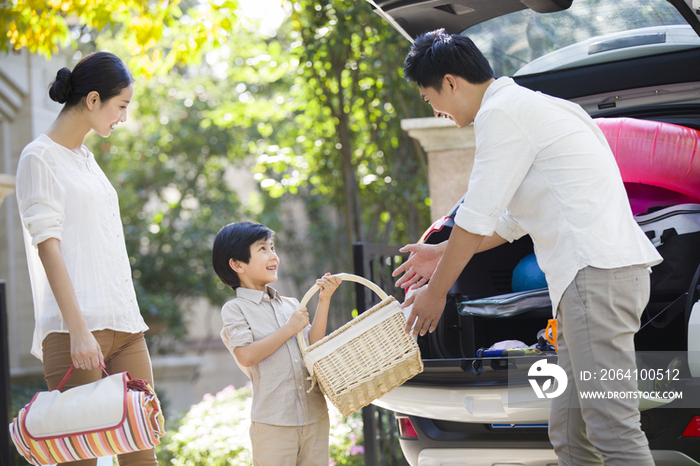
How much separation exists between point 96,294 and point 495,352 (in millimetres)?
1434

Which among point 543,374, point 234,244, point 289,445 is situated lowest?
point 289,445

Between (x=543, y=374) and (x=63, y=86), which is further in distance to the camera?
(x=63, y=86)

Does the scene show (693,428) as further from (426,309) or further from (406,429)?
(406,429)

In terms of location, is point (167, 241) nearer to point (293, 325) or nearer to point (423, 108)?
point (423, 108)

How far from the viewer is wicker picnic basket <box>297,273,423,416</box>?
225cm

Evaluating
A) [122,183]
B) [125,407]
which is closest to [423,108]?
[125,407]

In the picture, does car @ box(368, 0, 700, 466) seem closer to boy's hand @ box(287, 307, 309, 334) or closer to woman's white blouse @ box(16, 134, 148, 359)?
boy's hand @ box(287, 307, 309, 334)

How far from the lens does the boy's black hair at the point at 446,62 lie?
2.08 meters

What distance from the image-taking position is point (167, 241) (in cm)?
968

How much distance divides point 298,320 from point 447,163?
232cm

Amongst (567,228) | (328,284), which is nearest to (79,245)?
(328,284)

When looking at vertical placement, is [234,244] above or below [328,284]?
above

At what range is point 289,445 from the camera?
7.66 ft

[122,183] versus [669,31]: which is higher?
[669,31]
